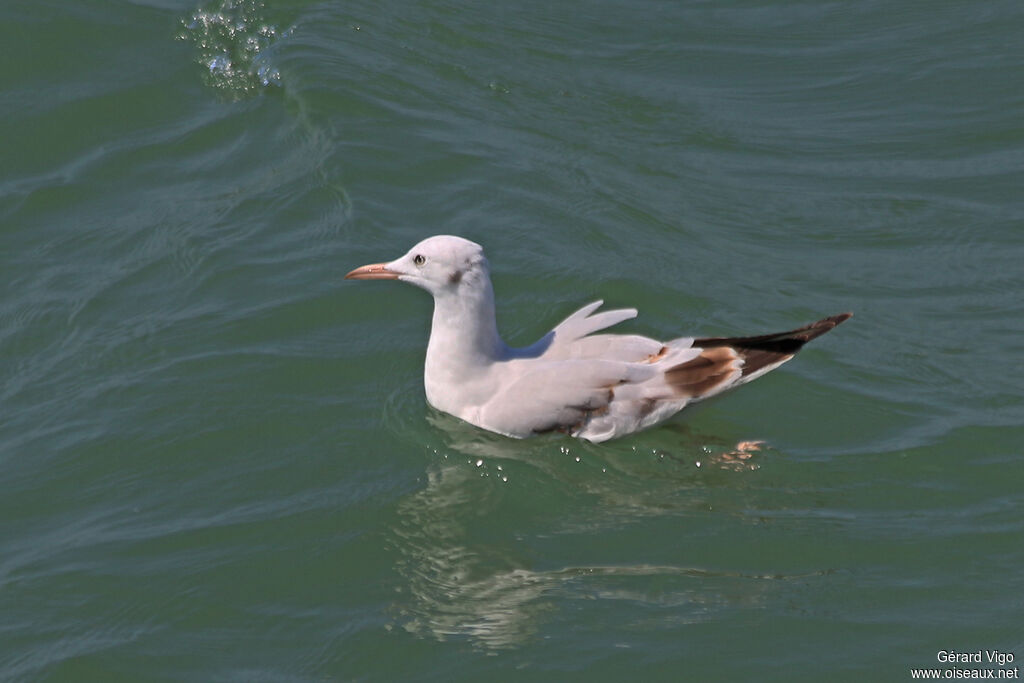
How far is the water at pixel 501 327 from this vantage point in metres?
6.09

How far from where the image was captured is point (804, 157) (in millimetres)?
10766

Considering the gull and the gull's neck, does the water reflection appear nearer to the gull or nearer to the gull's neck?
the gull

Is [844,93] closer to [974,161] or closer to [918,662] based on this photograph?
[974,161]

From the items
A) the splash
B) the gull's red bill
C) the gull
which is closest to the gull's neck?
the gull

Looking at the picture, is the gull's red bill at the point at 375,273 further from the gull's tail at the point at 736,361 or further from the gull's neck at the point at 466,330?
the gull's tail at the point at 736,361

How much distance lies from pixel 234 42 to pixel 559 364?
220 inches

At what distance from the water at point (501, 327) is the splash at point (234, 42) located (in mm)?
38

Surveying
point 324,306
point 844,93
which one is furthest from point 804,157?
point 324,306

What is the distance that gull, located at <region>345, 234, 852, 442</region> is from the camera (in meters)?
7.38

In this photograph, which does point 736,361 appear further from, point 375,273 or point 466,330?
point 375,273

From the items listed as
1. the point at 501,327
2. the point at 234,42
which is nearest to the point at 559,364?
the point at 501,327

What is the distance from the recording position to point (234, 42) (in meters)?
11.8

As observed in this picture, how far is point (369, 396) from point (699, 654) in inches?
118

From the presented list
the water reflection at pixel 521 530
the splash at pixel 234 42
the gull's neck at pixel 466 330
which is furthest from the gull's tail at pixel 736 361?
the splash at pixel 234 42
